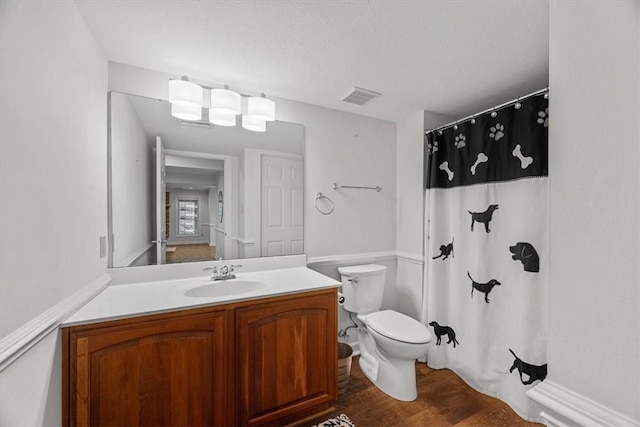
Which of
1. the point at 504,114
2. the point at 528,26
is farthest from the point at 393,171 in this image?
the point at 528,26

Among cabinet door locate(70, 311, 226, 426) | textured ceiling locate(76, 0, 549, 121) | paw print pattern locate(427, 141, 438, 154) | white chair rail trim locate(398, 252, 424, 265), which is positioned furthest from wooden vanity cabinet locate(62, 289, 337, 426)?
paw print pattern locate(427, 141, 438, 154)

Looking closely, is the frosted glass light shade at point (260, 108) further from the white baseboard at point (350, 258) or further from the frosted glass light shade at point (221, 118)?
the white baseboard at point (350, 258)

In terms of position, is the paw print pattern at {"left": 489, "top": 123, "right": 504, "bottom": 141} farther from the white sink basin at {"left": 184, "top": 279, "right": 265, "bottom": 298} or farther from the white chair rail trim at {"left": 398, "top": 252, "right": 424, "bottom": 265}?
the white sink basin at {"left": 184, "top": 279, "right": 265, "bottom": 298}

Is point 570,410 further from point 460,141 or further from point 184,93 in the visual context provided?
point 184,93

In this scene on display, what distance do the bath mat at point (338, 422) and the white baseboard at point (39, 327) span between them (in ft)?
4.72

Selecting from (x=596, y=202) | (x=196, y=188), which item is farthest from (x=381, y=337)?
(x=196, y=188)

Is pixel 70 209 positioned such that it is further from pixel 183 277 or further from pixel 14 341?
pixel 183 277

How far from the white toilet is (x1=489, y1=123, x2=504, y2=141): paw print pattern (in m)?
1.33

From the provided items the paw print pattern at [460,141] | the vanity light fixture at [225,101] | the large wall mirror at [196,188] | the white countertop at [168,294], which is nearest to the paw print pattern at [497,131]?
the paw print pattern at [460,141]

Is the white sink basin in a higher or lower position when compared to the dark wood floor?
higher

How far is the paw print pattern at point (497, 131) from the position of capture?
6.21ft

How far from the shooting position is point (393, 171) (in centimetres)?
267

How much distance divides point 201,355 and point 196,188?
1.15 m

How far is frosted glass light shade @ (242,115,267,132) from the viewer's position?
2012mm
